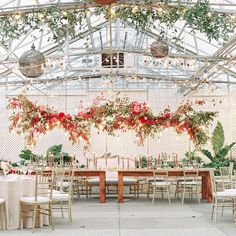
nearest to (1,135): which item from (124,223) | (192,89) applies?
(192,89)

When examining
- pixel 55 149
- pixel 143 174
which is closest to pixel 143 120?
pixel 143 174

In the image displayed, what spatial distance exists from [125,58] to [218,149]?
13.9ft

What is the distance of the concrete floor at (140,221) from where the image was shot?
6855mm

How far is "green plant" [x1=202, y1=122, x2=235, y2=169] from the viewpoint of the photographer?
14.9 m

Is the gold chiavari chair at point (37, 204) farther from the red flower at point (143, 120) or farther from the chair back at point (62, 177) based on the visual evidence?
the red flower at point (143, 120)

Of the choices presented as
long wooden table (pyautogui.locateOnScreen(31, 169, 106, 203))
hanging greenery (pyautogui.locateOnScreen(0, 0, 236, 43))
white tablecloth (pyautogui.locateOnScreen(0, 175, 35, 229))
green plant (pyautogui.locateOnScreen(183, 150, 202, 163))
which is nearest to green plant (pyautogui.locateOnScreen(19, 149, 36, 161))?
long wooden table (pyautogui.locateOnScreen(31, 169, 106, 203))

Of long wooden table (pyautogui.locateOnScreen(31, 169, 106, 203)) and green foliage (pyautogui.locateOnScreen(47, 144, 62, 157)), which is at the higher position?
green foliage (pyautogui.locateOnScreen(47, 144, 62, 157))

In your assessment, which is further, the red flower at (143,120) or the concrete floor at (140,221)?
the red flower at (143,120)

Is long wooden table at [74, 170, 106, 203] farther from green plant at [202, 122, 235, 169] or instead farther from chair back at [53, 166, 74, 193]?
green plant at [202, 122, 235, 169]

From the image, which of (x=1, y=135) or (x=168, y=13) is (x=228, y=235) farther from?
(x=1, y=135)

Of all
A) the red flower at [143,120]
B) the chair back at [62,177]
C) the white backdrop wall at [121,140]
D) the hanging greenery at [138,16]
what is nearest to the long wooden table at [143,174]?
the chair back at [62,177]

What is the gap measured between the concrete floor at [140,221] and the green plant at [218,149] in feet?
14.3

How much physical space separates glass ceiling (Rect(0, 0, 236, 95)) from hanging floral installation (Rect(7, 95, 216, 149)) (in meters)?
1.67

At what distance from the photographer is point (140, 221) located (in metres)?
7.95
